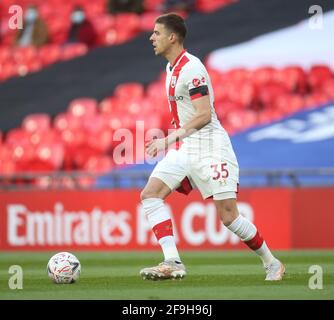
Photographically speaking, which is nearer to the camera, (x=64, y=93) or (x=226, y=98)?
(x=226, y=98)

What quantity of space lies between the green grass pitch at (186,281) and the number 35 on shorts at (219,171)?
0.96 metres

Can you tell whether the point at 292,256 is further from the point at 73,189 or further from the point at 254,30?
the point at 254,30

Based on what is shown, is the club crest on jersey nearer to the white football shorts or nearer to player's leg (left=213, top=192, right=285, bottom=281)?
the white football shorts

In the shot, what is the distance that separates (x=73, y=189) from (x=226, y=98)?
4.13m

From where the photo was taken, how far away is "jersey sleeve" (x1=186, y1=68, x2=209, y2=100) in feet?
27.7

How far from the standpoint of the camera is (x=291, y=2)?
19859 millimetres

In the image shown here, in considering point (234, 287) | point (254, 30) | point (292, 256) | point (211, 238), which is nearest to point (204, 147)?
point (234, 287)

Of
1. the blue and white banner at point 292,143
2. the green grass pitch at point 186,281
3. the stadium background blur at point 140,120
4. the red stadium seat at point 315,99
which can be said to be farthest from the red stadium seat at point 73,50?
the green grass pitch at point 186,281

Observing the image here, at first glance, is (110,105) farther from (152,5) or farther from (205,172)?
(205,172)

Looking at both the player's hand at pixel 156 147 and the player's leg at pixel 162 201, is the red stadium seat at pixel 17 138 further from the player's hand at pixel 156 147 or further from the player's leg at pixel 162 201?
the player's hand at pixel 156 147

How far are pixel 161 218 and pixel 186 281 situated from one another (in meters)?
0.62

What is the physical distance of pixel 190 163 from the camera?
8680mm

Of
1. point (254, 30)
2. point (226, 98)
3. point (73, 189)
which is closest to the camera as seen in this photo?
point (73, 189)
